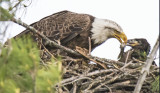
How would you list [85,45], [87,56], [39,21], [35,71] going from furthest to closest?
[39,21]
[85,45]
[87,56]
[35,71]

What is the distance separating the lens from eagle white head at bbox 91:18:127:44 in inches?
233

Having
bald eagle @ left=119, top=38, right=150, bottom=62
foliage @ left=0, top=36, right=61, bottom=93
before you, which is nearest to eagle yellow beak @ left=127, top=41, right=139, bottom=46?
bald eagle @ left=119, top=38, right=150, bottom=62

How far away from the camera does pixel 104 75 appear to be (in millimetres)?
4961

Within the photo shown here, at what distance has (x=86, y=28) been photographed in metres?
5.85

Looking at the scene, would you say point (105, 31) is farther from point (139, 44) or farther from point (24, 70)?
point (24, 70)

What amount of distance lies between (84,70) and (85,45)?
80 cm

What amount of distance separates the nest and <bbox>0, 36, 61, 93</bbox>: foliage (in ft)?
6.77

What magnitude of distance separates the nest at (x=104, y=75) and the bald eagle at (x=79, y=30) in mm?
590

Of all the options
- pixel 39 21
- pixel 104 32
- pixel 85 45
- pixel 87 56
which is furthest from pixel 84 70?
pixel 39 21

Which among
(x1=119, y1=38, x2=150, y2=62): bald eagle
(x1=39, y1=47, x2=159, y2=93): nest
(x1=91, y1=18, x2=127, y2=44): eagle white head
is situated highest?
(x1=91, y1=18, x2=127, y2=44): eagle white head

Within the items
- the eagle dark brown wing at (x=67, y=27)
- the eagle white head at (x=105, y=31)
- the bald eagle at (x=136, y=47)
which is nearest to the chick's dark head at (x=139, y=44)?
the bald eagle at (x=136, y=47)

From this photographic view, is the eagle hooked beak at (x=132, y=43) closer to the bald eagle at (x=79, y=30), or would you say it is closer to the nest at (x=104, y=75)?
the bald eagle at (x=79, y=30)

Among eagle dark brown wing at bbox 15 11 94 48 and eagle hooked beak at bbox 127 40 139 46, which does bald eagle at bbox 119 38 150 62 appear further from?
eagle dark brown wing at bbox 15 11 94 48

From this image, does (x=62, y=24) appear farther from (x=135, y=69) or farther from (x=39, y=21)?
(x=135, y=69)
